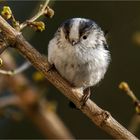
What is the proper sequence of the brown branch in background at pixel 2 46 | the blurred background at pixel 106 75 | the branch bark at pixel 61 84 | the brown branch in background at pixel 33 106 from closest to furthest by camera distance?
1. the brown branch in background at pixel 2 46
2. the branch bark at pixel 61 84
3. the brown branch in background at pixel 33 106
4. the blurred background at pixel 106 75

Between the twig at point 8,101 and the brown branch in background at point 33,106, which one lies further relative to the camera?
the brown branch in background at point 33,106

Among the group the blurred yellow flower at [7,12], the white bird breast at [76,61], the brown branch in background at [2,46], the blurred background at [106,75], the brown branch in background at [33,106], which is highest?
the blurred yellow flower at [7,12]

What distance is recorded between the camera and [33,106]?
3449 millimetres

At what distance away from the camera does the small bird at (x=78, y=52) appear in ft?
8.49

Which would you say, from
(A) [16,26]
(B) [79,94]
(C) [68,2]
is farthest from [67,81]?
(C) [68,2]

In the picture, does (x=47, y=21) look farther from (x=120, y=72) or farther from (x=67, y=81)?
(x=67, y=81)

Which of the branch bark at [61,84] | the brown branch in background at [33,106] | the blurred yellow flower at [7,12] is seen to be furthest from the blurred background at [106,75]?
the blurred yellow flower at [7,12]

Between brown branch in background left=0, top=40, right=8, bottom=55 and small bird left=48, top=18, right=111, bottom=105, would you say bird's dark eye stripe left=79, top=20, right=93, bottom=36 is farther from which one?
brown branch in background left=0, top=40, right=8, bottom=55

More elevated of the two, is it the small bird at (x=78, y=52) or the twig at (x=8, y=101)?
the small bird at (x=78, y=52)

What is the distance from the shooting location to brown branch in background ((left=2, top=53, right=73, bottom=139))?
340cm

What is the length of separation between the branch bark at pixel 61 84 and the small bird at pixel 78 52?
0.09 meters

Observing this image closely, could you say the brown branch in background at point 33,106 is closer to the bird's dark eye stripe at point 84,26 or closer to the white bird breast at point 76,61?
the white bird breast at point 76,61

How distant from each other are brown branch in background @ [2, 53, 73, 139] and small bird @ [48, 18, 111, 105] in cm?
69

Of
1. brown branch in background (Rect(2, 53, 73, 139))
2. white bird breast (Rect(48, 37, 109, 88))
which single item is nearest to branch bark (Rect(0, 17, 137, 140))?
white bird breast (Rect(48, 37, 109, 88))
